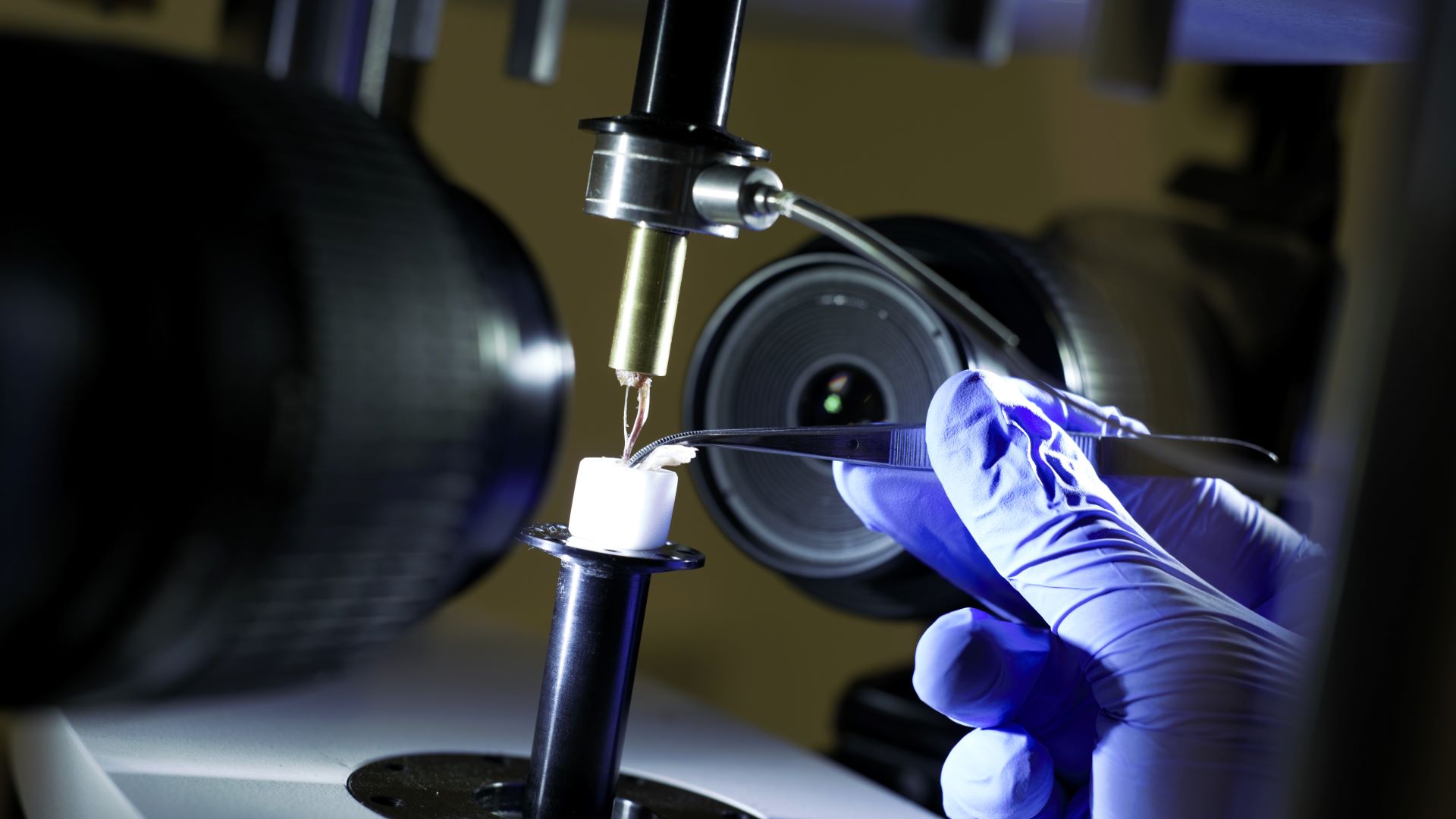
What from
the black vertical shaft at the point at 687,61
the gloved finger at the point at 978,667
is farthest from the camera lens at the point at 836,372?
the black vertical shaft at the point at 687,61

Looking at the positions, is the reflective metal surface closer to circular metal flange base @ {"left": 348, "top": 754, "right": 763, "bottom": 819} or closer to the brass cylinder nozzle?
the brass cylinder nozzle

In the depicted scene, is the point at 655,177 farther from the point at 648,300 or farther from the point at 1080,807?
the point at 1080,807

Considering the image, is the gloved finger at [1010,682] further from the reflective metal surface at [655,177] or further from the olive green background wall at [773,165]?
the olive green background wall at [773,165]

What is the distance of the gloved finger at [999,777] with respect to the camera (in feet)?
1.95

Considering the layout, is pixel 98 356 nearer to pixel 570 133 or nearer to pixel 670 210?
pixel 670 210

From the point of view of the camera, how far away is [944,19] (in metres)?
0.50

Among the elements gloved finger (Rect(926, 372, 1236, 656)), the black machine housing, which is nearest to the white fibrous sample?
gloved finger (Rect(926, 372, 1236, 656))

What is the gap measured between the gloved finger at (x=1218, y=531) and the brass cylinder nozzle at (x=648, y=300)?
0.31 metres

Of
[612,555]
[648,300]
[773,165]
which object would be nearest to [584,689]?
[612,555]

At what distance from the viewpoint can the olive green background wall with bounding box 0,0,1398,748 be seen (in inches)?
46.0

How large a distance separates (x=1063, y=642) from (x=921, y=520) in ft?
0.30

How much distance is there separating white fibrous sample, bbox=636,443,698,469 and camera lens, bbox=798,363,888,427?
0.15 metres

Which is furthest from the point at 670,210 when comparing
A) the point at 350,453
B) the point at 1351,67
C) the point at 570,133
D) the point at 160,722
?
the point at 570,133

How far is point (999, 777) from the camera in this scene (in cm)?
60
